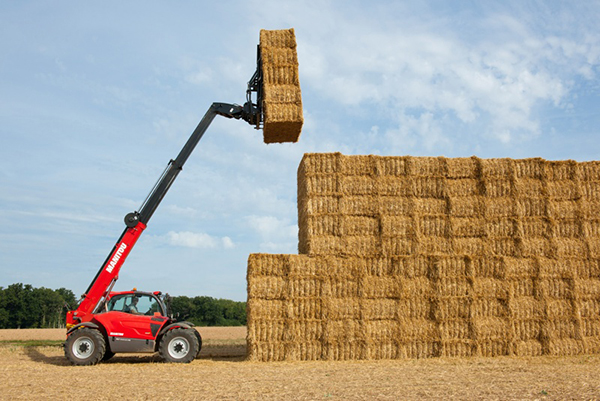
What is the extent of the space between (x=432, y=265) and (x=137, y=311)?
7097 millimetres

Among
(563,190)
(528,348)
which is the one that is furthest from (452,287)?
(563,190)

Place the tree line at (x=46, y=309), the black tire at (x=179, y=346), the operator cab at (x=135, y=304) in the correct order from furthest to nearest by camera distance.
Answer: the tree line at (x=46, y=309) < the operator cab at (x=135, y=304) < the black tire at (x=179, y=346)

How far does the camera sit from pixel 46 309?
6544 centimetres

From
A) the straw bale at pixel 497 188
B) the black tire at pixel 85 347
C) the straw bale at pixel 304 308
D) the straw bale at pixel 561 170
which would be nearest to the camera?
the black tire at pixel 85 347

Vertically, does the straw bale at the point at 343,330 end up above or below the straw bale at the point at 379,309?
below

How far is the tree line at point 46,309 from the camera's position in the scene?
6397cm

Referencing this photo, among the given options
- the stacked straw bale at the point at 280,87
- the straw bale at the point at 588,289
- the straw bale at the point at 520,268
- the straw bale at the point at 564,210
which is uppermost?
the stacked straw bale at the point at 280,87

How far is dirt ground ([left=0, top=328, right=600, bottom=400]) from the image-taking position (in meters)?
7.95

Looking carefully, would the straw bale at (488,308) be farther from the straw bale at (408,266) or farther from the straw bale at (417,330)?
the straw bale at (408,266)

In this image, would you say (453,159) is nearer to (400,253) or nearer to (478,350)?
(400,253)

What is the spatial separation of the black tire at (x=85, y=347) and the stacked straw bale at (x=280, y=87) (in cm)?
616

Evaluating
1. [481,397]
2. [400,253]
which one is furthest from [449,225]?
[481,397]

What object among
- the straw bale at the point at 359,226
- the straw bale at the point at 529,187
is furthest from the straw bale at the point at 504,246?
the straw bale at the point at 359,226

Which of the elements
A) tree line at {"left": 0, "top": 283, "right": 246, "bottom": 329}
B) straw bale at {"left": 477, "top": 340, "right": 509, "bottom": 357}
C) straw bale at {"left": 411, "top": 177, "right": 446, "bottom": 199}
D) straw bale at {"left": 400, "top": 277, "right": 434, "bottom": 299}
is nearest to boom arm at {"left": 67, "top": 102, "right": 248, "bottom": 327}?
straw bale at {"left": 411, "top": 177, "right": 446, "bottom": 199}
